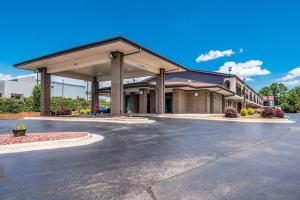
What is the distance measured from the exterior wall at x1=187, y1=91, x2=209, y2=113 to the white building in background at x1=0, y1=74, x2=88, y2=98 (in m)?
27.6

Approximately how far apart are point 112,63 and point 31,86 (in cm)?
3727

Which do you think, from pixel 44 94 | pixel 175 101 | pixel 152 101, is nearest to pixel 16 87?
pixel 44 94

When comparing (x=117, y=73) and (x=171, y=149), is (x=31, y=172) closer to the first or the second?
(x=171, y=149)

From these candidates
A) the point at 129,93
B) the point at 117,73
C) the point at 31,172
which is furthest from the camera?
the point at 129,93

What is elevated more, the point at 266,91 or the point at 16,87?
the point at 266,91

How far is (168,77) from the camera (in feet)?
125

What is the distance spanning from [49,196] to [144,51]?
16.7 metres

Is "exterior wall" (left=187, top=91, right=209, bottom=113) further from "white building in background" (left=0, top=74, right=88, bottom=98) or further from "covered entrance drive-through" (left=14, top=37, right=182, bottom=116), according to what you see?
"white building in background" (left=0, top=74, right=88, bottom=98)

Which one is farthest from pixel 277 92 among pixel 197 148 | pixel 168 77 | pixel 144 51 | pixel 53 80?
pixel 197 148

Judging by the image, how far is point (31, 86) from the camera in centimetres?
4822

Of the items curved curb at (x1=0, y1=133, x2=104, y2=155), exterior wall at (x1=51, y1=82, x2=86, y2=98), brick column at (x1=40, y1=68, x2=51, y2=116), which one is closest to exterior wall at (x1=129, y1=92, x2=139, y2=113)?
brick column at (x1=40, y1=68, x2=51, y2=116)

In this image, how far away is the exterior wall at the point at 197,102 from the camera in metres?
32.4

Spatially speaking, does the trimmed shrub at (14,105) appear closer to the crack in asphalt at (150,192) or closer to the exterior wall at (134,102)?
the exterior wall at (134,102)

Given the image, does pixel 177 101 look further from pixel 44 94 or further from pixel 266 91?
pixel 266 91
